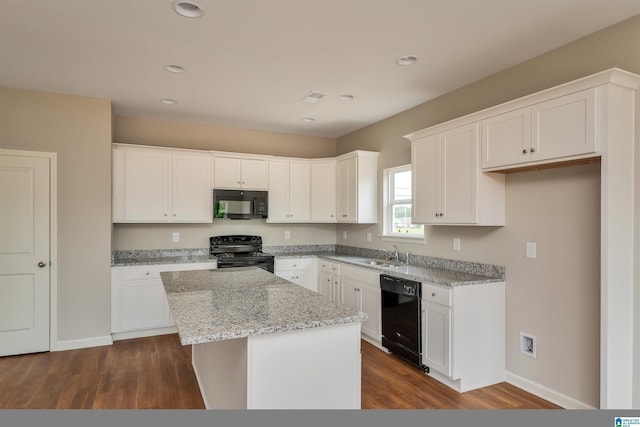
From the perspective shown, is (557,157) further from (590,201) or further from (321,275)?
(321,275)

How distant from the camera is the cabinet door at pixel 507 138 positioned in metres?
2.63

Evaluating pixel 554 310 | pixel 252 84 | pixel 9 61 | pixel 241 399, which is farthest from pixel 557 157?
pixel 9 61

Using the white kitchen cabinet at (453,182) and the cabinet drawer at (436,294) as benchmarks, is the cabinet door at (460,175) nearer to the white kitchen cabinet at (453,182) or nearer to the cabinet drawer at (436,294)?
the white kitchen cabinet at (453,182)

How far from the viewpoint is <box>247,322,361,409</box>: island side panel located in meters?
1.66

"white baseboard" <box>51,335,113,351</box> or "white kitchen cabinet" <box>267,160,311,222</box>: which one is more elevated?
"white kitchen cabinet" <box>267,160,311,222</box>

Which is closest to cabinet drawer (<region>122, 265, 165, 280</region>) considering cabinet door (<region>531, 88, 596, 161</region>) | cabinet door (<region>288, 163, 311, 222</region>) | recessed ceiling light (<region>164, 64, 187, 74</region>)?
cabinet door (<region>288, 163, 311, 222</region>)

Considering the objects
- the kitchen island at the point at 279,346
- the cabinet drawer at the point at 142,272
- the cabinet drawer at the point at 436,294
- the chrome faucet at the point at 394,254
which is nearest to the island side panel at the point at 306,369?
the kitchen island at the point at 279,346

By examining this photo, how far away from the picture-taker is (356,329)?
6.13 ft

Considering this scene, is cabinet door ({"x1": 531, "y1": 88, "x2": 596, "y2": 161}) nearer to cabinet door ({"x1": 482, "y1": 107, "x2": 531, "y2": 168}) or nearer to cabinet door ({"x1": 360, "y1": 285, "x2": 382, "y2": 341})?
cabinet door ({"x1": 482, "y1": 107, "x2": 531, "y2": 168})

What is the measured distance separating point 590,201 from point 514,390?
63.0 inches

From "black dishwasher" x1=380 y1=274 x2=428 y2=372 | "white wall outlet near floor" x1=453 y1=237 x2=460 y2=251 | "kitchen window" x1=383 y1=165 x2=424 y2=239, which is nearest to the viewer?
"black dishwasher" x1=380 y1=274 x2=428 y2=372

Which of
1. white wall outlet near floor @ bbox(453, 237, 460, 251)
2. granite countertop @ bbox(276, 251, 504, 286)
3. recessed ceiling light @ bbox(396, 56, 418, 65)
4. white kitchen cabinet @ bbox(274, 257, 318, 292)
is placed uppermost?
recessed ceiling light @ bbox(396, 56, 418, 65)

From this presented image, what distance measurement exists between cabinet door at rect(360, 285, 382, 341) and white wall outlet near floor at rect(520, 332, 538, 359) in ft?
4.28

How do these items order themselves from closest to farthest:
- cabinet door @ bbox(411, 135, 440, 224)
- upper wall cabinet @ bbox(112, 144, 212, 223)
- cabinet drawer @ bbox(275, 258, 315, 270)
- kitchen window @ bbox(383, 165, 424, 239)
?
1. cabinet door @ bbox(411, 135, 440, 224)
2. upper wall cabinet @ bbox(112, 144, 212, 223)
3. kitchen window @ bbox(383, 165, 424, 239)
4. cabinet drawer @ bbox(275, 258, 315, 270)
